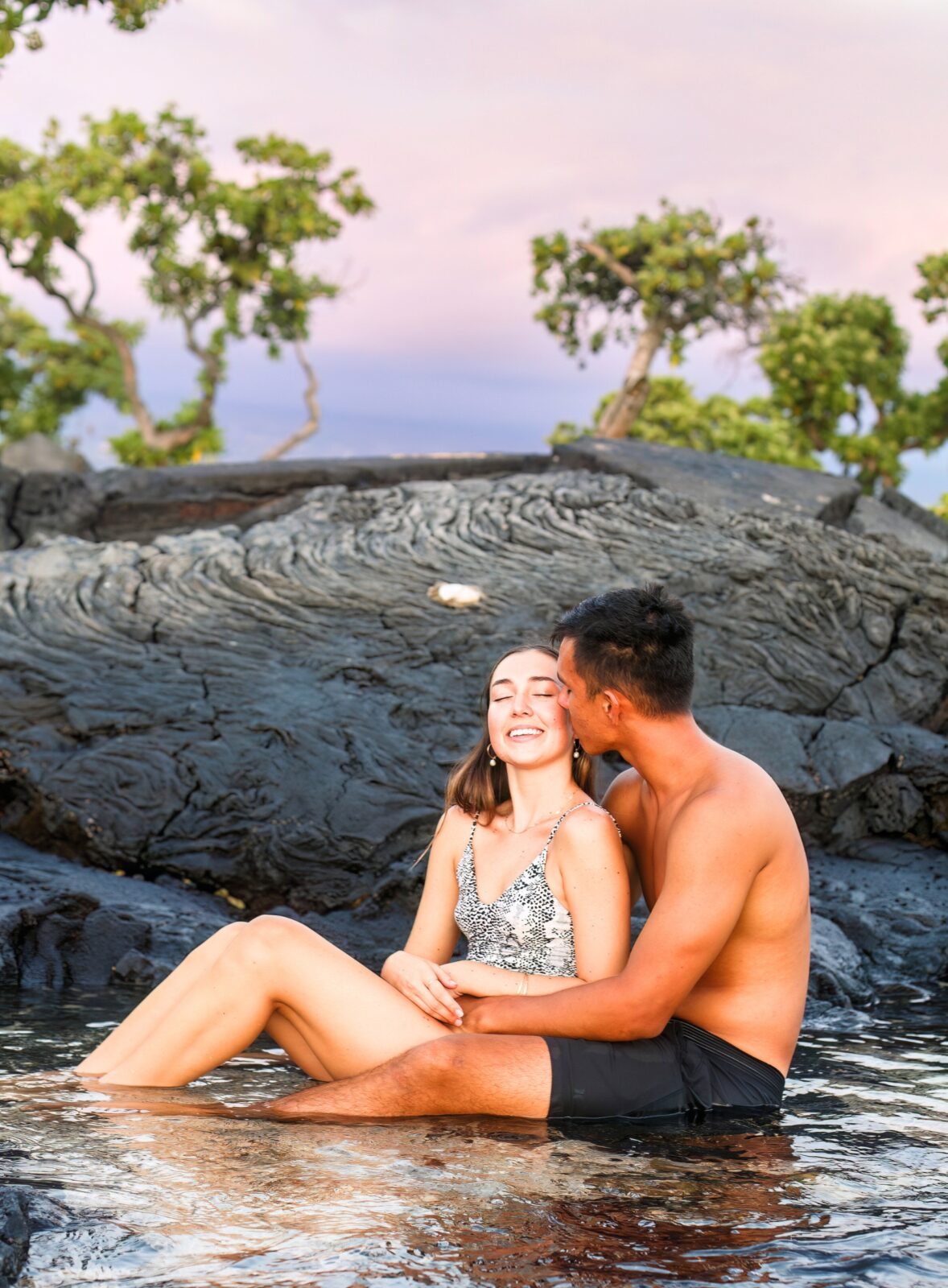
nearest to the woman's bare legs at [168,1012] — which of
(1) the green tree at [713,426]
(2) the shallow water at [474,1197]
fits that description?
(2) the shallow water at [474,1197]

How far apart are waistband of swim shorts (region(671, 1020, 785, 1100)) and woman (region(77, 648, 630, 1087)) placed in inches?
11.7

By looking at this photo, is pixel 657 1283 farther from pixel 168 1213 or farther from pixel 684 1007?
pixel 684 1007

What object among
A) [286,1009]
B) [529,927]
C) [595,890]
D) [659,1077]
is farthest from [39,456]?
[659,1077]

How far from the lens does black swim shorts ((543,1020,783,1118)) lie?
158 inches

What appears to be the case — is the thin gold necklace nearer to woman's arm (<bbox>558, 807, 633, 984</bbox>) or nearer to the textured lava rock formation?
woman's arm (<bbox>558, 807, 633, 984</bbox>)

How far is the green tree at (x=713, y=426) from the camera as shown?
92.7 feet

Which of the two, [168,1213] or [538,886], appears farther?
[538,886]

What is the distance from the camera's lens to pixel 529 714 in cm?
445

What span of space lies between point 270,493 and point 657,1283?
32.8 feet

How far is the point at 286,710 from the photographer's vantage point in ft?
26.7

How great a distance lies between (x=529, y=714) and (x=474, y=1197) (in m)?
1.54

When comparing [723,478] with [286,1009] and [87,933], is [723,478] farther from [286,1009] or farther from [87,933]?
[286,1009]

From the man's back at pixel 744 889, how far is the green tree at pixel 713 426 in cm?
2310

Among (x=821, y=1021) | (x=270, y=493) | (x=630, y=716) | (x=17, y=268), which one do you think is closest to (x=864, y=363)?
(x=17, y=268)
